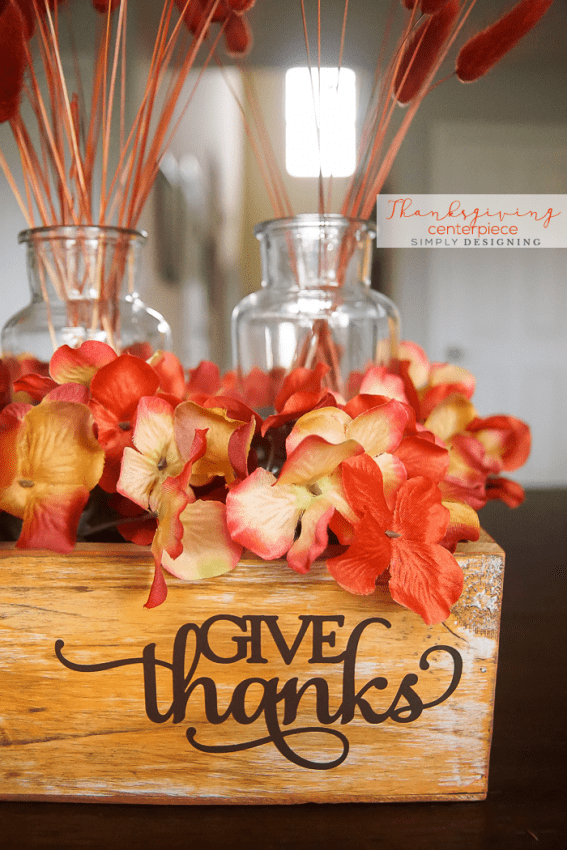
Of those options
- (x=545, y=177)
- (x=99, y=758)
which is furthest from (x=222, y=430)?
(x=545, y=177)

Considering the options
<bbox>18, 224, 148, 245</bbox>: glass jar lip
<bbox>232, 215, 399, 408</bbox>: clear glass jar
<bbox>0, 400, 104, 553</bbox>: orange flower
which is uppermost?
<bbox>18, 224, 148, 245</bbox>: glass jar lip

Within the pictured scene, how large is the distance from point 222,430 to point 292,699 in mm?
149

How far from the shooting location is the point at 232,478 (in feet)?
1.15

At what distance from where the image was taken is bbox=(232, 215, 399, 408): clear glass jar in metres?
0.48

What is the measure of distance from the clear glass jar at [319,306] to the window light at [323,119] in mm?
63

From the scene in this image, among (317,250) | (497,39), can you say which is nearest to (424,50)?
(497,39)

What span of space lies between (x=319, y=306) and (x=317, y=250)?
1.6 inches

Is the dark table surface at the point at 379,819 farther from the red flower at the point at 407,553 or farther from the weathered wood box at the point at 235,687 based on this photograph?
the red flower at the point at 407,553

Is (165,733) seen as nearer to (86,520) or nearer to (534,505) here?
(86,520)

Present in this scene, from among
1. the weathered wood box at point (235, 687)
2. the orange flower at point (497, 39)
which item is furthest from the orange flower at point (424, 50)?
the weathered wood box at point (235, 687)

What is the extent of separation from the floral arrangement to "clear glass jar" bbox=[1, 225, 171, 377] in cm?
10

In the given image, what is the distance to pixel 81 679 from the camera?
347 mm

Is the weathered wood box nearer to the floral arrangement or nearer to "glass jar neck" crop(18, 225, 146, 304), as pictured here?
the floral arrangement

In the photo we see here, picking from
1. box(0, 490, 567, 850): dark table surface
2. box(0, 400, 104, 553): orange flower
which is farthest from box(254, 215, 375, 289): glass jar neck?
box(0, 490, 567, 850): dark table surface
